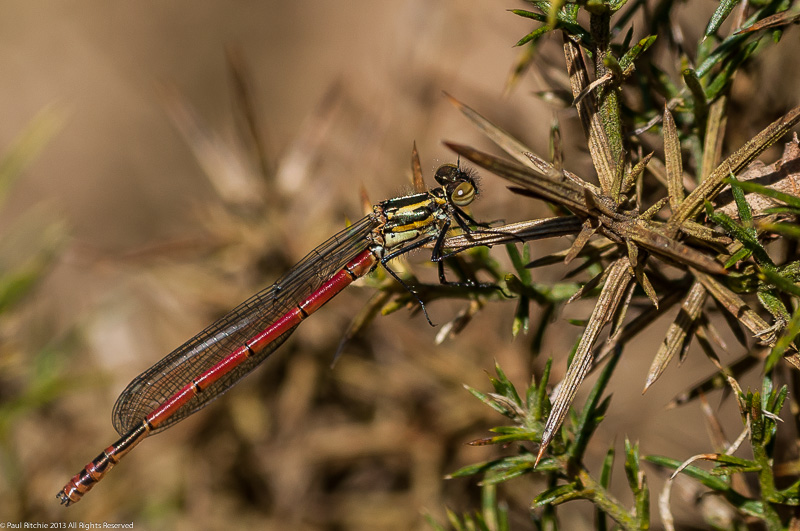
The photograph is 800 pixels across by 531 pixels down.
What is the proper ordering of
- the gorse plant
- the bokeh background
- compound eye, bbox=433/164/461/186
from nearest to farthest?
the gorse plant < the bokeh background < compound eye, bbox=433/164/461/186

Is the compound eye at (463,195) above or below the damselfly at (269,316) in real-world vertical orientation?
below

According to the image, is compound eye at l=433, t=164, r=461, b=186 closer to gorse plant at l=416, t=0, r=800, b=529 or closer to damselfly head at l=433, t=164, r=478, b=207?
damselfly head at l=433, t=164, r=478, b=207

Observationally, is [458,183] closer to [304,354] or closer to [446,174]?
[446,174]

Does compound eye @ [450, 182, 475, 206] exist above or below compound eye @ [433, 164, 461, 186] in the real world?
below

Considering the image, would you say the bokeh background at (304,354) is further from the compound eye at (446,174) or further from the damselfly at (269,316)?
the compound eye at (446,174)

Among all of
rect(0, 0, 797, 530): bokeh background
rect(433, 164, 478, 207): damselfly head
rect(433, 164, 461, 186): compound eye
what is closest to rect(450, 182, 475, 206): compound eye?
rect(433, 164, 478, 207): damselfly head

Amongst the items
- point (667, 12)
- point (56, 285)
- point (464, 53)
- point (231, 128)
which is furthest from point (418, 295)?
point (56, 285)

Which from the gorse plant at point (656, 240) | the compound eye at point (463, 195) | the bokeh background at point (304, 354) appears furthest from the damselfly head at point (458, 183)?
the gorse plant at point (656, 240)

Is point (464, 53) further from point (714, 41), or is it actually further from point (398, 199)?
point (714, 41)

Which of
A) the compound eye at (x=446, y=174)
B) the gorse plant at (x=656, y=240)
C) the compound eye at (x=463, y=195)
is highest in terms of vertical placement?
the compound eye at (x=446, y=174)
